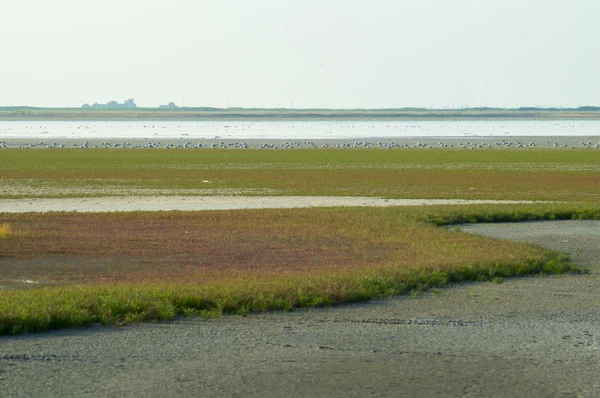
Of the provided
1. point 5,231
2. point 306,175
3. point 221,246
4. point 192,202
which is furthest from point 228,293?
point 306,175

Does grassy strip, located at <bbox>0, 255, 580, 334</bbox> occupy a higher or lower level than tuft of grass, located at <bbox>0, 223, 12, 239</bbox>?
higher

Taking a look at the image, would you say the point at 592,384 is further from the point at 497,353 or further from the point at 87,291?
the point at 87,291

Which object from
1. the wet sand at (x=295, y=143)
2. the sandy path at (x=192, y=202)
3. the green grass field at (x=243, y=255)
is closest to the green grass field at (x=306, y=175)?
the green grass field at (x=243, y=255)

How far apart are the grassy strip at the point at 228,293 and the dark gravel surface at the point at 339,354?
1.08 feet

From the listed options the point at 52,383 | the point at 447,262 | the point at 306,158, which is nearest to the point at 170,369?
the point at 52,383

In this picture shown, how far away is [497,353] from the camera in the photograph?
10305mm

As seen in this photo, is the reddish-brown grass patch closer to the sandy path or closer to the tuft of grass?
the tuft of grass

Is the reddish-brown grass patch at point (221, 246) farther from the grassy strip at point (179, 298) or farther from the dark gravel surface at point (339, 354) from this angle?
the dark gravel surface at point (339, 354)

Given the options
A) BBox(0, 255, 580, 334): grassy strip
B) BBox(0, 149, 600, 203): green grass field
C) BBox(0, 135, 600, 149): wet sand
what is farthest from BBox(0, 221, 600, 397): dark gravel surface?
BBox(0, 135, 600, 149): wet sand

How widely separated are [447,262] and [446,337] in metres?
5.59

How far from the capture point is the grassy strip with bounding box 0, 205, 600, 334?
1160 centimetres

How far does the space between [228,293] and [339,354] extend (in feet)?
10.6

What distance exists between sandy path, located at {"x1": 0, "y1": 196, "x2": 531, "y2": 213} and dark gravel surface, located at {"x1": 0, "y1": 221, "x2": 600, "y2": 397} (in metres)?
17.5

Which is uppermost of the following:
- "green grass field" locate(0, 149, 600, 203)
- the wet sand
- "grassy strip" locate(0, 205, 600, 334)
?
"grassy strip" locate(0, 205, 600, 334)
